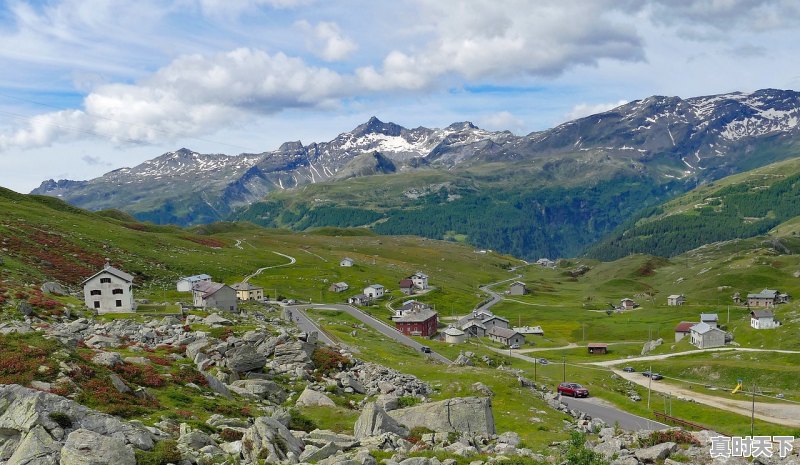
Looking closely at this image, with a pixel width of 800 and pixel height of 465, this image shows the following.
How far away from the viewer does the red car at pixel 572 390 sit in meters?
88.2

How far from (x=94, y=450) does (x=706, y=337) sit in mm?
147664

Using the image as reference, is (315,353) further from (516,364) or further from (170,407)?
(516,364)

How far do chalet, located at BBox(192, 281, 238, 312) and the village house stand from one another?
572 feet

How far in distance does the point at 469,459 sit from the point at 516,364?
9797 centimetres

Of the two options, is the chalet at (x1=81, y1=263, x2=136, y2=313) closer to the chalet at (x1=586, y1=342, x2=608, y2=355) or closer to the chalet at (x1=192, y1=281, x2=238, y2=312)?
the chalet at (x1=192, y1=281, x2=238, y2=312)

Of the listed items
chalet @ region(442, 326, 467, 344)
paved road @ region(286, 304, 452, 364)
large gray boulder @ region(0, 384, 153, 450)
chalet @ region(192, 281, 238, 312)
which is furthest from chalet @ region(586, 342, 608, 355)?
large gray boulder @ region(0, 384, 153, 450)

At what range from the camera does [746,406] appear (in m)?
89.7

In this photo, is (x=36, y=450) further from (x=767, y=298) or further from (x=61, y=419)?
(x=767, y=298)

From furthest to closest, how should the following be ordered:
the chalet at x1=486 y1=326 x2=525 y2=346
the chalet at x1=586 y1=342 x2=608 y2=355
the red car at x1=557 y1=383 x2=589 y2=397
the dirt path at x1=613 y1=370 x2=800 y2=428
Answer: the chalet at x1=486 y1=326 x2=525 y2=346 → the chalet at x1=586 y1=342 x2=608 y2=355 → the red car at x1=557 y1=383 x2=589 y2=397 → the dirt path at x1=613 y1=370 x2=800 y2=428

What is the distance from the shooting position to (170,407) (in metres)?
37.6

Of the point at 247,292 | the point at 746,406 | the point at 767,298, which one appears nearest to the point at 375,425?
the point at 746,406

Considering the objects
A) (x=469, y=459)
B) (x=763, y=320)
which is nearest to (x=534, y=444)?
(x=469, y=459)

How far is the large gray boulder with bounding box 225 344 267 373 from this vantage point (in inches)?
2096

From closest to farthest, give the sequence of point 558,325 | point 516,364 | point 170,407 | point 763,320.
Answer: point 170,407 < point 516,364 < point 763,320 < point 558,325
